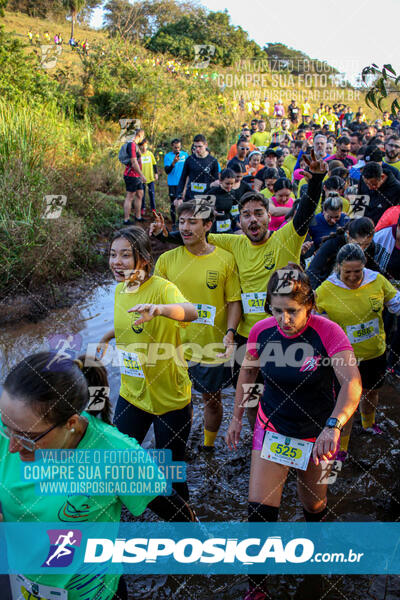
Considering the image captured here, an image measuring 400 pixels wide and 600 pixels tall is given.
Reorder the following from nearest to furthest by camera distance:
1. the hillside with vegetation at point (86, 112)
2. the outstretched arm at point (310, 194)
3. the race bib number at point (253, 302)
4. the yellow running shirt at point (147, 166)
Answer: the outstretched arm at point (310, 194) < the race bib number at point (253, 302) < the hillside with vegetation at point (86, 112) < the yellow running shirt at point (147, 166)

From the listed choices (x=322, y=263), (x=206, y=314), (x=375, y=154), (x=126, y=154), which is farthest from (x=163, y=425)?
(x=126, y=154)

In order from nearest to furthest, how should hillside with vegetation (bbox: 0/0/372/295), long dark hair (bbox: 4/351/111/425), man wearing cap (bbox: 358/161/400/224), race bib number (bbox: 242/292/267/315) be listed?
long dark hair (bbox: 4/351/111/425)
race bib number (bbox: 242/292/267/315)
man wearing cap (bbox: 358/161/400/224)
hillside with vegetation (bbox: 0/0/372/295)

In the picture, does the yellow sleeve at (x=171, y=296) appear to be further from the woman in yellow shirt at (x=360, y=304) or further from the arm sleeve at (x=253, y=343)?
the woman in yellow shirt at (x=360, y=304)

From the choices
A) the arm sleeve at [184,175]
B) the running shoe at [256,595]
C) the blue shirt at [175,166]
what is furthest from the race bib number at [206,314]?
the blue shirt at [175,166]

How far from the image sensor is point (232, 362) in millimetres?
4027

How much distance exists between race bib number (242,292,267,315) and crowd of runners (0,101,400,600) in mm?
13

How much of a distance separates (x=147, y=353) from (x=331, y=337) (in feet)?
3.77

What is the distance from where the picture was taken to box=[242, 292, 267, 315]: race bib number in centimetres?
390

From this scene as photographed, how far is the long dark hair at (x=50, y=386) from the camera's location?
5.59ft

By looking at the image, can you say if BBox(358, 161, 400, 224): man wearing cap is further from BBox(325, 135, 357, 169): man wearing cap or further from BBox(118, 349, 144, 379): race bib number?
BBox(118, 349, 144, 379): race bib number

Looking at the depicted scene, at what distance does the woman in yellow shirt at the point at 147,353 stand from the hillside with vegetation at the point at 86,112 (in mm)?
4766

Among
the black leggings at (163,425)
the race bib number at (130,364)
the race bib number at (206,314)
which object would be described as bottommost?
the black leggings at (163,425)

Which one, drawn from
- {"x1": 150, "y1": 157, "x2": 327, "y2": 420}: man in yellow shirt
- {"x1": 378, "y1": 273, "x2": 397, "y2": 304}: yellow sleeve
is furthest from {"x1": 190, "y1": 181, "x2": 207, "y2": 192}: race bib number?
{"x1": 378, "y1": 273, "x2": 397, "y2": 304}: yellow sleeve

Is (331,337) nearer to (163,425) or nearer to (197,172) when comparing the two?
(163,425)
